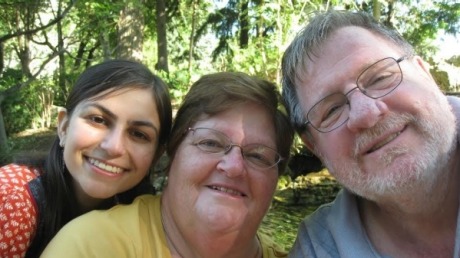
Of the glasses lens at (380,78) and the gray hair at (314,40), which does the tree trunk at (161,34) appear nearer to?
the gray hair at (314,40)

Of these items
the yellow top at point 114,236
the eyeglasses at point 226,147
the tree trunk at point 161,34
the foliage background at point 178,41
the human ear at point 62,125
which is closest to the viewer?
the yellow top at point 114,236

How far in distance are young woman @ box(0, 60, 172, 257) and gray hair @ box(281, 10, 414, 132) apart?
0.68m

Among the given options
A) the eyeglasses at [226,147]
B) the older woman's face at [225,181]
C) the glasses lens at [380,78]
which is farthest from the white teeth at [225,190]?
the glasses lens at [380,78]

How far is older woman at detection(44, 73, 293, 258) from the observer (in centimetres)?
195

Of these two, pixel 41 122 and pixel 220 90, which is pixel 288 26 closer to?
pixel 220 90

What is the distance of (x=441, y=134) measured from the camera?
6.22 feet

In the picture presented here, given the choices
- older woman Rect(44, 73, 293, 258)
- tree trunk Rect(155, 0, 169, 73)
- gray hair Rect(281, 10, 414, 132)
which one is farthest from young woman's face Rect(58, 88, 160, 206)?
tree trunk Rect(155, 0, 169, 73)

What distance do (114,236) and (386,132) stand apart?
1238mm

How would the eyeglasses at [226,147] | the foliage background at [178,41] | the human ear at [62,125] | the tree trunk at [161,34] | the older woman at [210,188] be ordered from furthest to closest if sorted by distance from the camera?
1. the tree trunk at [161,34]
2. the foliage background at [178,41]
3. the human ear at [62,125]
4. the eyeglasses at [226,147]
5. the older woman at [210,188]

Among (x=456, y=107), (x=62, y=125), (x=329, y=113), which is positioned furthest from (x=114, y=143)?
(x=456, y=107)

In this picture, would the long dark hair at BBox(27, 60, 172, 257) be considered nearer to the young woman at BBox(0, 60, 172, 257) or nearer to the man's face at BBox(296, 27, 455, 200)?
the young woman at BBox(0, 60, 172, 257)

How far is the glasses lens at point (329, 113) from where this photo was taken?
201 cm

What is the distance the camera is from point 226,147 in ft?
6.82

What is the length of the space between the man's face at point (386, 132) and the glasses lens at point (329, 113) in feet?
0.10
